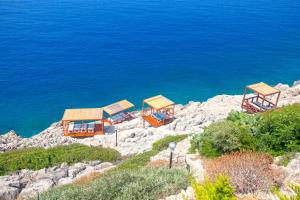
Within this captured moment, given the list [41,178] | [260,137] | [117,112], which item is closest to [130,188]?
[260,137]

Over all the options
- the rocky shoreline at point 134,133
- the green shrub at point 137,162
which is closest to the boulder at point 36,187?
the green shrub at point 137,162

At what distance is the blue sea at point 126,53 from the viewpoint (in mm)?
33125

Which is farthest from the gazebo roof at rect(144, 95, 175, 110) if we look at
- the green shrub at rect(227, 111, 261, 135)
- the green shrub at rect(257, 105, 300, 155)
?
the green shrub at rect(257, 105, 300, 155)

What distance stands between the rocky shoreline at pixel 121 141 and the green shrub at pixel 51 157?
542 mm

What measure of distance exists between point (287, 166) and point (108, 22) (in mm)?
49903

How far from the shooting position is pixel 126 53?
4400cm

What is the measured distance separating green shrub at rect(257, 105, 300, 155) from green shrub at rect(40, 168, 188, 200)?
3.86 m

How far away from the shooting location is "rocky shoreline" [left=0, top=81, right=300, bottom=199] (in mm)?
13000

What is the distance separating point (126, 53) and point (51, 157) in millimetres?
29342

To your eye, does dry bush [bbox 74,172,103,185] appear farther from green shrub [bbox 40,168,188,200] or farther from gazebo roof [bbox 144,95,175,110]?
gazebo roof [bbox 144,95,175,110]

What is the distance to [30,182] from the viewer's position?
14.0m

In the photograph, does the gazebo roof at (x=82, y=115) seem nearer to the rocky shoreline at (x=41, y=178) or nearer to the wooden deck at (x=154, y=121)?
the wooden deck at (x=154, y=121)

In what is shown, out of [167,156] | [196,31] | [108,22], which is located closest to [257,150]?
[167,156]

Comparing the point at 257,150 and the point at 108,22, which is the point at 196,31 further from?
the point at 257,150
